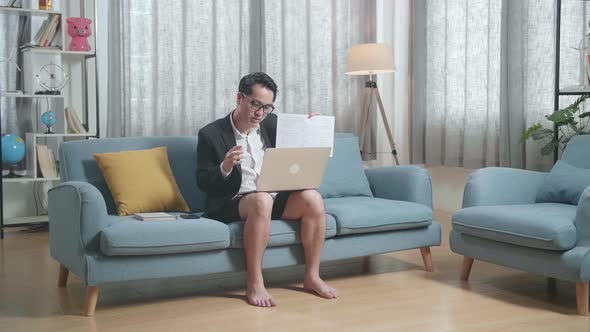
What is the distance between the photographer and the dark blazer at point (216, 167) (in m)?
3.07

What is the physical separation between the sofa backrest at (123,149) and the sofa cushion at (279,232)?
A: 0.47m

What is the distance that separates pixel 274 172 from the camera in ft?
9.70

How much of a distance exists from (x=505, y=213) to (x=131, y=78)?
10.4 feet

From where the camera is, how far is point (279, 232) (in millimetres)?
3096

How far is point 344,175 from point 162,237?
127 cm

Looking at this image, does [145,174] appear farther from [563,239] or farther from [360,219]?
[563,239]

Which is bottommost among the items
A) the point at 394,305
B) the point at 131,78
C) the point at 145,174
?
the point at 394,305

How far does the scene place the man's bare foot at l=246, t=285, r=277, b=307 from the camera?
9.63 feet

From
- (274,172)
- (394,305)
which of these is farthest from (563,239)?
(274,172)

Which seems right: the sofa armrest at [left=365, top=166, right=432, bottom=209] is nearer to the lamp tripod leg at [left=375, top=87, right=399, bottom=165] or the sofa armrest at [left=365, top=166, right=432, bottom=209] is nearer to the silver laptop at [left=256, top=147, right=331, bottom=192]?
the silver laptop at [left=256, top=147, right=331, bottom=192]

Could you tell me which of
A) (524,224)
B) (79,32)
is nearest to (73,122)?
(79,32)

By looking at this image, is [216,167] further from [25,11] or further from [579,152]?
[25,11]

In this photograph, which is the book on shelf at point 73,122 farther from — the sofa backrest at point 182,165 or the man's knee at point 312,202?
the man's knee at point 312,202

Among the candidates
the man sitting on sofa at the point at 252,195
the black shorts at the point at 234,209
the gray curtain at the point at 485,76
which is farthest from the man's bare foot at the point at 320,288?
the gray curtain at the point at 485,76
